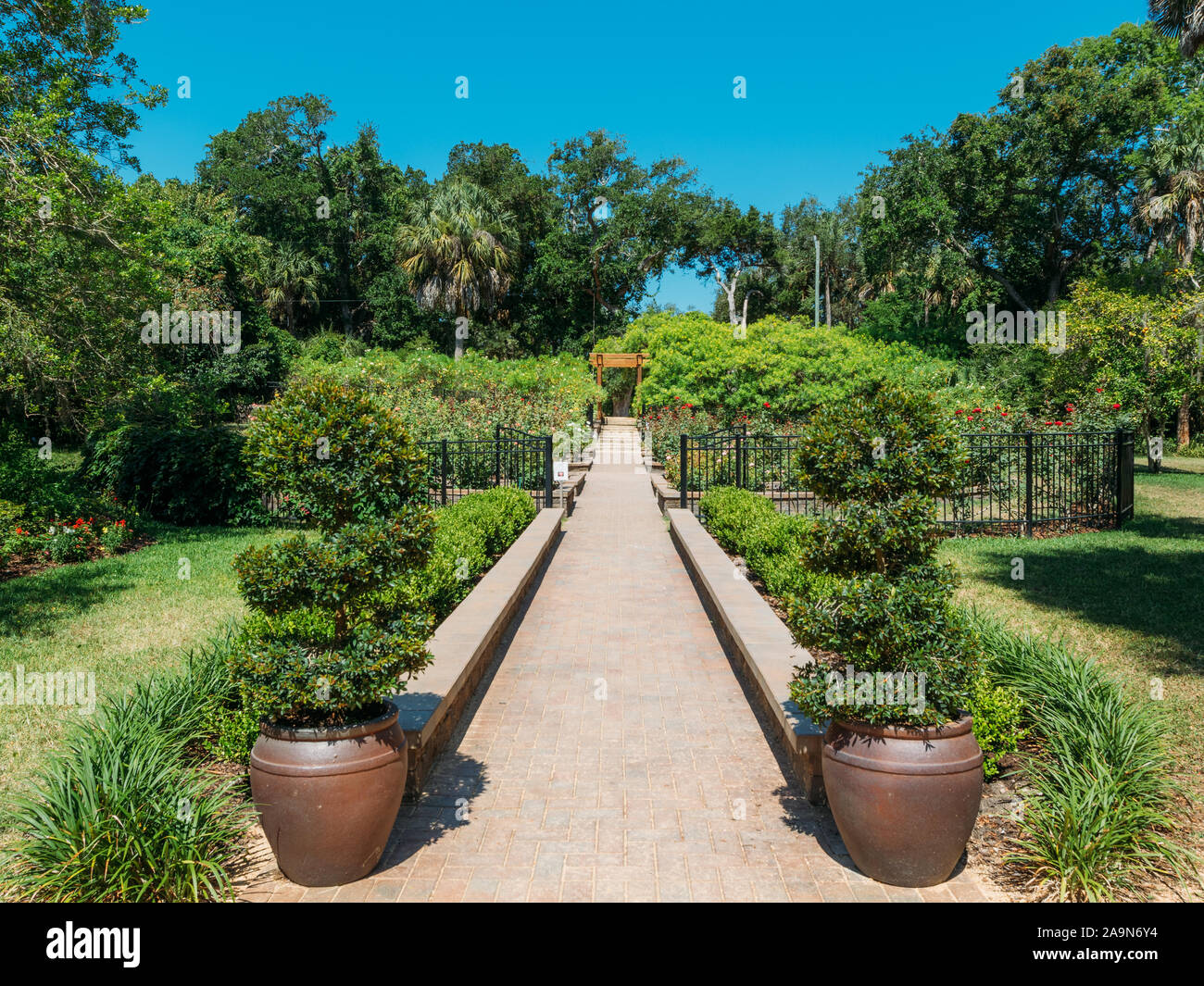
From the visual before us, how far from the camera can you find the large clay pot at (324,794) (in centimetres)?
360

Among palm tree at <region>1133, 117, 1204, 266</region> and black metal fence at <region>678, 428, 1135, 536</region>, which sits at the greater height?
palm tree at <region>1133, 117, 1204, 266</region>

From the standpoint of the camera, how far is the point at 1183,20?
11.1m

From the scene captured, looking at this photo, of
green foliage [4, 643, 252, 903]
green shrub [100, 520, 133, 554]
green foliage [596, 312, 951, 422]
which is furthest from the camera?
green foliage [596, 312, 951, 422]

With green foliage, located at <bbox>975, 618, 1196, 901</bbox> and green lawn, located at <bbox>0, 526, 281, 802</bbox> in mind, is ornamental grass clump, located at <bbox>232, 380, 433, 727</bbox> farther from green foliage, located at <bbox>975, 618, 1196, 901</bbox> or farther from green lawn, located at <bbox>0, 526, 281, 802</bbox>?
green foliage, located at <bbox>975, 618, 1196, 901</bbox>

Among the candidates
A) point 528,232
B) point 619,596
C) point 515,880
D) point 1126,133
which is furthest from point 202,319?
point 1126,133

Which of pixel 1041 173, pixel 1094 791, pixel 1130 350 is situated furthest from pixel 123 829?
pixel 1041 173

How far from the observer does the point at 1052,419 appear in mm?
17922

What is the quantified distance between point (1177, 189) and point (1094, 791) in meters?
25.7

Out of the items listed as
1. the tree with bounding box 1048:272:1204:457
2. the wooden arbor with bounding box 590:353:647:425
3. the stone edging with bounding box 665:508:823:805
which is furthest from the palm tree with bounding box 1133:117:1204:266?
the stone edging with bounding box 665:508:823:805

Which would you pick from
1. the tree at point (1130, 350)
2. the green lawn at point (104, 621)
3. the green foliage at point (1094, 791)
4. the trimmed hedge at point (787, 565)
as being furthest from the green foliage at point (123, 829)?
the tree at point (1130, 350)

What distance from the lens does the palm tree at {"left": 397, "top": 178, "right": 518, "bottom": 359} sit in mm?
37281

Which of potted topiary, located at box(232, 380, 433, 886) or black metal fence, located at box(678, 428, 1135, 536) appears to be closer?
potted topiary, located at box(232, 380, 433, 886)

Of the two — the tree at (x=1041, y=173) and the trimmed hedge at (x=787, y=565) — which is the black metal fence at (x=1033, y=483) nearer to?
the trimmed hedge at (x=787, y=565)

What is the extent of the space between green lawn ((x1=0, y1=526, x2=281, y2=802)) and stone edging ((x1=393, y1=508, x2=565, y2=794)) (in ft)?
6.79
